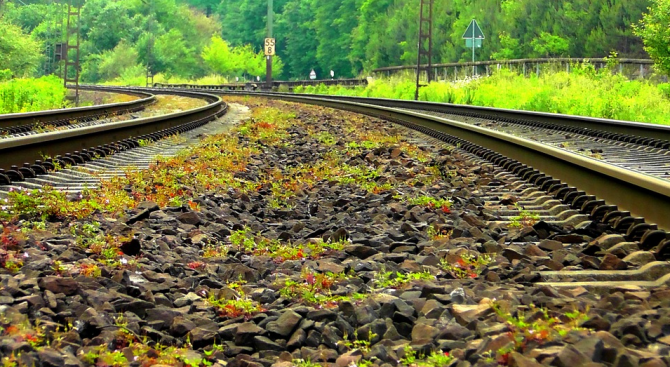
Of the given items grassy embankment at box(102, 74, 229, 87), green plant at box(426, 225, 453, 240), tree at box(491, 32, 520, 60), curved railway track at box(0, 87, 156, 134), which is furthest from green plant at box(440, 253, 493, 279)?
grassy embankment at box(102, 74, 229, 87)

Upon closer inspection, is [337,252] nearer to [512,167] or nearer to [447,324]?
[447,324]

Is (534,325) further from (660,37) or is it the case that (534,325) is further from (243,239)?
(660,37)

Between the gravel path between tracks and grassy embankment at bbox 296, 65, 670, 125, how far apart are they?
12.2 metres

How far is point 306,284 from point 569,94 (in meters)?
21.5

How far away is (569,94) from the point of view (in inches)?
969

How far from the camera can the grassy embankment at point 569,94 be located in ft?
64.1

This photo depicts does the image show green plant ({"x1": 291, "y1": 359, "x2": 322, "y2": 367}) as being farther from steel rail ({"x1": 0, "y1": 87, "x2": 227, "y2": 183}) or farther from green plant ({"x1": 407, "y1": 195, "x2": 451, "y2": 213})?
steel rail ({"x1": 0, "y1": 87, "x2": 227, "y2": 183})

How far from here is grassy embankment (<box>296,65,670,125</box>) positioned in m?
19.5

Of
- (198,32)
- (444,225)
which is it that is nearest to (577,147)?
(444,225)

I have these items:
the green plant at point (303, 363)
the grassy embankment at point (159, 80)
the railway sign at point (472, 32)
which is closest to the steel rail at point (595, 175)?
the green plant at point (303, 363)

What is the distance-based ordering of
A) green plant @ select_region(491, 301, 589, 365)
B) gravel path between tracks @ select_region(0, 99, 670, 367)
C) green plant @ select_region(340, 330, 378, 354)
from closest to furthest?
green plant @ select_region(491, 301, 589, 365) < gravel path between tracks @ select_region(0, 99, 670, 367) < green plant @ select_region(340, 330, 378, 354)

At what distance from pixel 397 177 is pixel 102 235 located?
4045 mm

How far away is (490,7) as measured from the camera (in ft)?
204

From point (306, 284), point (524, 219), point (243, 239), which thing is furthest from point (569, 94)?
Result: point (306, 284)
